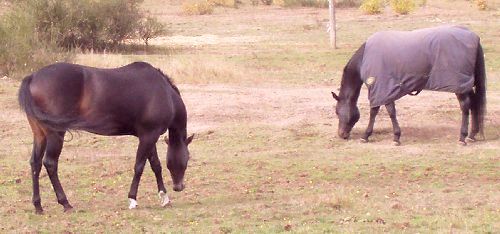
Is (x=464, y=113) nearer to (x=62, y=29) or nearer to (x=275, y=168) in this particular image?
(x=275, y=168)

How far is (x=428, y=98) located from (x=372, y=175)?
5.51 m

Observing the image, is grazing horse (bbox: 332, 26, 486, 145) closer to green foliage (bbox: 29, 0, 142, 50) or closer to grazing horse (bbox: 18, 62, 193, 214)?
grazing horse (bbox: 18, 62, 193, 214)

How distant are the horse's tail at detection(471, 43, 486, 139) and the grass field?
12.6 inches

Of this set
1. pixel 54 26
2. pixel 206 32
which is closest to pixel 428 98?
pixel 54 26

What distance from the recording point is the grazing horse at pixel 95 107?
7.96 meters

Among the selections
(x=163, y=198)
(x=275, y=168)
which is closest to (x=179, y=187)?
(x=163, y=198)

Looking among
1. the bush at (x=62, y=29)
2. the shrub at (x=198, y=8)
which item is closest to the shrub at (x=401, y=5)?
the shrub at (x=198, y=8)

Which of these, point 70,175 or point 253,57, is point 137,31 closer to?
point 253,57

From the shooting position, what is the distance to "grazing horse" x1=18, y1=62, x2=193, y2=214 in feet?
26.1

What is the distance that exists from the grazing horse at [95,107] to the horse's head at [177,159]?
0.27ft

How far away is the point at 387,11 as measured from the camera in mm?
38125

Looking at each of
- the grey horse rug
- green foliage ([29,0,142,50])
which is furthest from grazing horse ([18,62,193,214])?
green foliage ([29,0,142,50])

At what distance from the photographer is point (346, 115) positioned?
12.8 meters

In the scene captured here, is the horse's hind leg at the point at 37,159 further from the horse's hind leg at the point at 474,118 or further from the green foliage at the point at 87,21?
the green foliage at the point at 87,21
